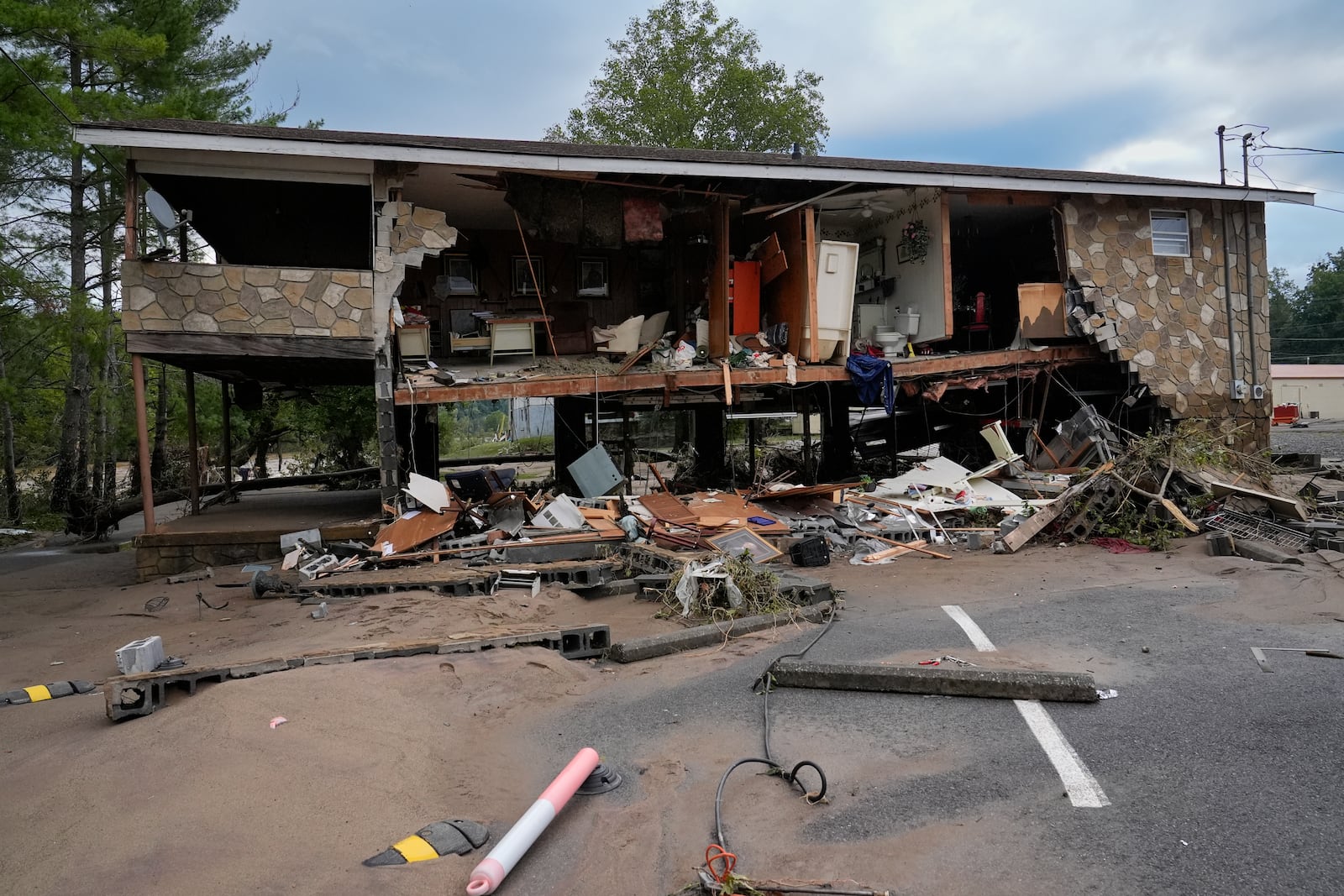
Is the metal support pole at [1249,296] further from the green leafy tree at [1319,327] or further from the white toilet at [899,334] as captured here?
the green leafy tree at [1319,327]

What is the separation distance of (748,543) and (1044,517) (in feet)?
13.2

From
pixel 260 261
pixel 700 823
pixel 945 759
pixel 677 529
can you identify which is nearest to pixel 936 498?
pixel 677 529

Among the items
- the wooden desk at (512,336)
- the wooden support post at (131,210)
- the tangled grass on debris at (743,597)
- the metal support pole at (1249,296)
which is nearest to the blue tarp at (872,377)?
the wooden desk at (512,336)

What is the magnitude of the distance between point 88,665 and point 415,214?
7.18 meters

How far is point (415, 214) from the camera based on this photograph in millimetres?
11961

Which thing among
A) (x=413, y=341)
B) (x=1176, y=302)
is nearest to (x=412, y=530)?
(x=413, y=341)

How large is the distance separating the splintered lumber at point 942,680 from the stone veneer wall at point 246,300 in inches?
343

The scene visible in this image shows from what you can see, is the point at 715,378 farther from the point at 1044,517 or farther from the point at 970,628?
the point at 970,628

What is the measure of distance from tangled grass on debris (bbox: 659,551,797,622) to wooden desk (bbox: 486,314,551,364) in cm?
706

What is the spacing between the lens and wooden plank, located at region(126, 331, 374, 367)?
36.5 ft

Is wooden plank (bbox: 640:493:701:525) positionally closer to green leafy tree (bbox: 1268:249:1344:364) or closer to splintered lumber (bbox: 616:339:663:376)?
splintered lumber (bbox: 616:339:663:376)

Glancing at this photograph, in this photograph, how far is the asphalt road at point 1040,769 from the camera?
3.28 meters

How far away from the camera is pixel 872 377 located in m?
13.9

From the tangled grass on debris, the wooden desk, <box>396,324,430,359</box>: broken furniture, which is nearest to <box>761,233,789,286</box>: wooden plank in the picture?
the wooden desk
